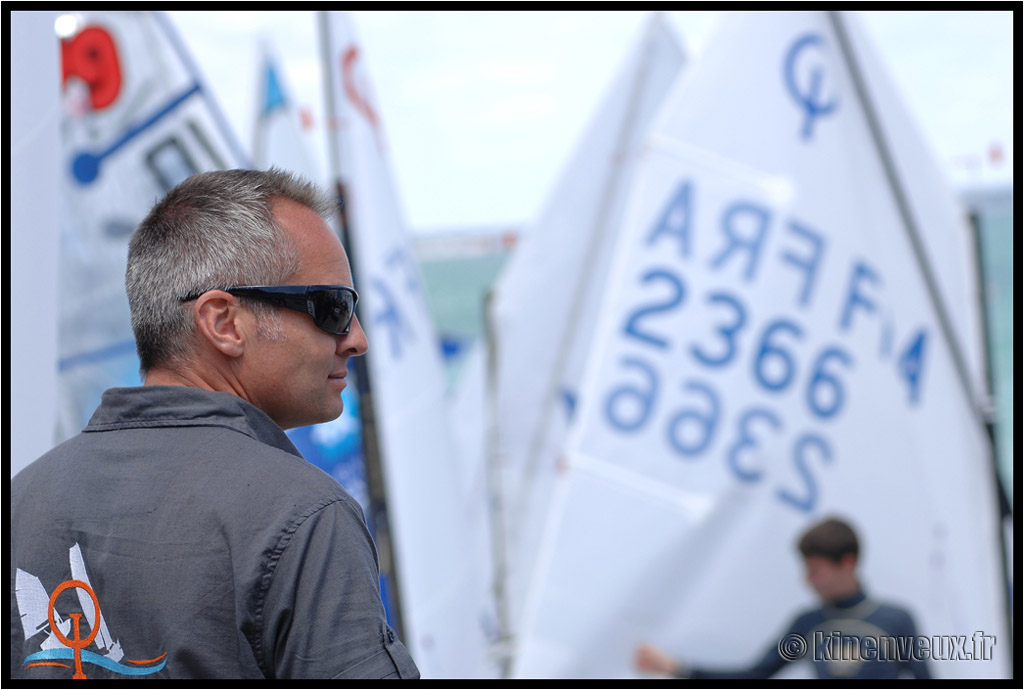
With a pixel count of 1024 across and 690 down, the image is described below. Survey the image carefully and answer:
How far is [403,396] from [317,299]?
112 inches

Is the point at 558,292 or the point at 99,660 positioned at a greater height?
the point at 99,660

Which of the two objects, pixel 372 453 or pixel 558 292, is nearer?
pixel 372 453

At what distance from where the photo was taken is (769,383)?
3.16 meters

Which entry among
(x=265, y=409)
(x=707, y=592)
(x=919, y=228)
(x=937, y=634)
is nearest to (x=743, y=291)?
(x=919, y=228)

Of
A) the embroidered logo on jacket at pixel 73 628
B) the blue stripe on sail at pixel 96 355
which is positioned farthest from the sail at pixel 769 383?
the embroidered logo on jacket at pixel 73 628

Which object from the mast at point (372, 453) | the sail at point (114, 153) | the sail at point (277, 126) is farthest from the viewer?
the sail at point (277, 126)

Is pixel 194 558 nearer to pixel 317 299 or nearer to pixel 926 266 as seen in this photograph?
pixel 317 299

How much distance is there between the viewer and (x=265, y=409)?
91 cm

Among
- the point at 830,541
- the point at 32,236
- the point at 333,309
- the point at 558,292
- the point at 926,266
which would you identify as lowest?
the point at 830,541

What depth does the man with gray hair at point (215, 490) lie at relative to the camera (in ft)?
2.43

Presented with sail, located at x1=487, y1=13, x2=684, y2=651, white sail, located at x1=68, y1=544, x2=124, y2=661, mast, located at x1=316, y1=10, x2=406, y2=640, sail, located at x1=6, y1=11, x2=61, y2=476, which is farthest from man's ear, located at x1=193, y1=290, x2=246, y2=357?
sail, located at x1=487, y1=13, x2=684, y2=651

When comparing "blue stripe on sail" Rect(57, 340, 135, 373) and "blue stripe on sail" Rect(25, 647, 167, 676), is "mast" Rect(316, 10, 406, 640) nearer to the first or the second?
"blue stripe on sail" Rect(57, 340, 135, 373)

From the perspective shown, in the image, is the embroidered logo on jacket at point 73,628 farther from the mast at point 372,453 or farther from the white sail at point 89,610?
the mast at point 372,453

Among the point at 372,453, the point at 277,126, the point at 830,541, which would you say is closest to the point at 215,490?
the point at 830,541
